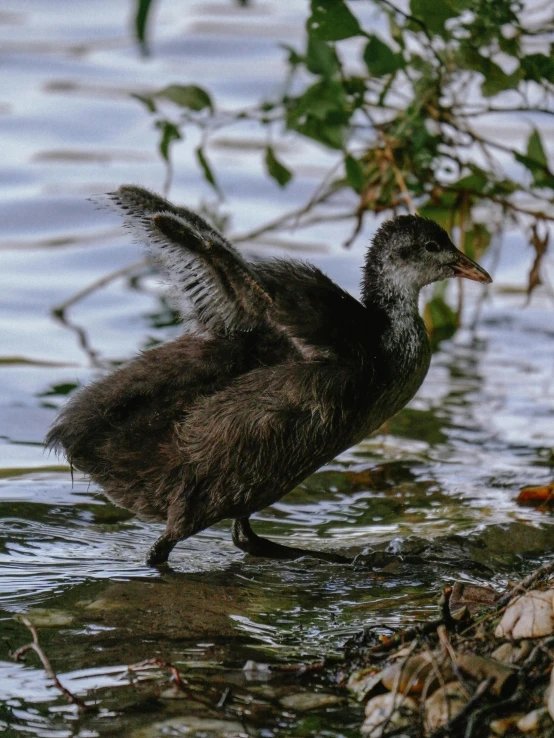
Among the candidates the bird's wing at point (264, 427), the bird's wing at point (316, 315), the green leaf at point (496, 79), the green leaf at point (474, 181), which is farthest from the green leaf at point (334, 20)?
the bird's wing at point (264, 427)

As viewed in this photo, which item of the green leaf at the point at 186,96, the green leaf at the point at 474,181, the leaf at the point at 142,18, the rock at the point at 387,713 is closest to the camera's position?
the leaf at the point at 142,18

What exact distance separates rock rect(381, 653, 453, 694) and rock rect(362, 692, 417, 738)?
0.04 meters

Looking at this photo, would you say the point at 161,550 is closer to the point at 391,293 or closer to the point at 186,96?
the point at 391,293

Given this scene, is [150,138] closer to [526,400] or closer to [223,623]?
[526,400]

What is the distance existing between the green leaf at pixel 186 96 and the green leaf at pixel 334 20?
1106 mm

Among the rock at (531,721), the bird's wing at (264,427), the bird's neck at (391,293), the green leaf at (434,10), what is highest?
the green leaf at (434,10)

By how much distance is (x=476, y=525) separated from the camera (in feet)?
19.0

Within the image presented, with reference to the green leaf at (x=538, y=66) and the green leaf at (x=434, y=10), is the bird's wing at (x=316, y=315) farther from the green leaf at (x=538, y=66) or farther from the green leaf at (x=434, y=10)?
the green leaf at (x=538, y=66)

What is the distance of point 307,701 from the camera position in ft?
12.7

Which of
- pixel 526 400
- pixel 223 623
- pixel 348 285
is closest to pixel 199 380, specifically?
pixel 223 623

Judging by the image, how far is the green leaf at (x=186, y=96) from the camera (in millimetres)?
6879

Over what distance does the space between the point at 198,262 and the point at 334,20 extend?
1638 mm

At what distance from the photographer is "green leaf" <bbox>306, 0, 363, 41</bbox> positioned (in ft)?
19.4

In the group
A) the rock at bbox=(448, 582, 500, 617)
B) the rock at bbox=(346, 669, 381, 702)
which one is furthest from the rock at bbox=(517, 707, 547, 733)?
the rock at bbox=(448, 582, 500, 617)
